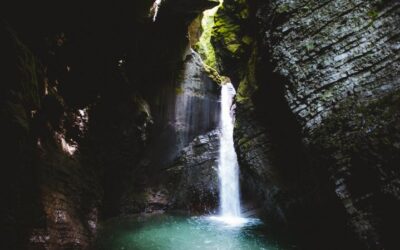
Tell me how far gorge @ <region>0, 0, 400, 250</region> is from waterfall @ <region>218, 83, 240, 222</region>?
8 centimetres

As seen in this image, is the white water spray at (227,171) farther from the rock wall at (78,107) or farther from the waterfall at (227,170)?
the rock wall at (78,107)

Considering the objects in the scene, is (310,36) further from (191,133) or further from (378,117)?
(191,133)

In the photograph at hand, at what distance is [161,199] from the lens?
18.2 metres

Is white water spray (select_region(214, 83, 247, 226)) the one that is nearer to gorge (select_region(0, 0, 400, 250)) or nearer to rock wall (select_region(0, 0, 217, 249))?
gorge (select_region(0, 0, 400, 250))

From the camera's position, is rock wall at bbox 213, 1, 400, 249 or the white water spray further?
the white water spray

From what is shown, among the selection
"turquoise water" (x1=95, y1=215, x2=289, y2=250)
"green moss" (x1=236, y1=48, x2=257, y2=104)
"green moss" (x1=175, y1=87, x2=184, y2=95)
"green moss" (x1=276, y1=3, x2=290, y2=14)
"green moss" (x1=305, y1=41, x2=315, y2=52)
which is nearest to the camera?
"green moss" (x1=305, y1=41, x2=315, y2=52)

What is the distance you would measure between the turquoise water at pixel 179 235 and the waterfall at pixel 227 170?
1.88 metres

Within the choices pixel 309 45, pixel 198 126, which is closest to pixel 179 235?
pixel 198 126

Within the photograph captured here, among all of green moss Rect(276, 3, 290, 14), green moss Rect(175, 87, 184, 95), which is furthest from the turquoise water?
green moss Rect(175, 87, 184, 95)

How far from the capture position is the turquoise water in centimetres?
1059

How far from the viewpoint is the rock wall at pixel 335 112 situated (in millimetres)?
6441

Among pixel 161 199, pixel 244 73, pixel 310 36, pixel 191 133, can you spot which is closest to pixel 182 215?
pixel 161 199

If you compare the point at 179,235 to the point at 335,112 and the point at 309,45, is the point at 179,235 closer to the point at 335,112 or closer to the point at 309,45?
the point at 335,112

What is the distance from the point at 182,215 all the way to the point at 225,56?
881 cm
